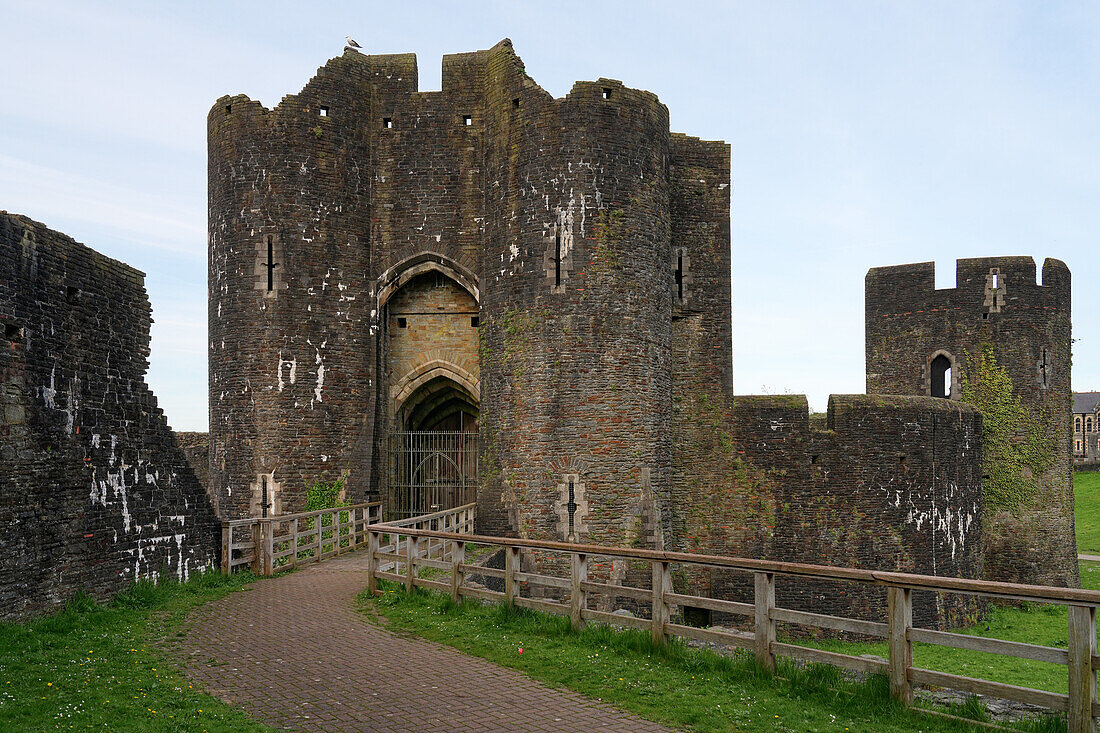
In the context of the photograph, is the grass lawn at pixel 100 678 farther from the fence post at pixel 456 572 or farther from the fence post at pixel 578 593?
the fence post at pixel 578 593

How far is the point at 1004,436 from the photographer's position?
23.5 m

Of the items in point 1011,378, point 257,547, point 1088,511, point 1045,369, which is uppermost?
point 1045,369

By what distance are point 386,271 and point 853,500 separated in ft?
37.7

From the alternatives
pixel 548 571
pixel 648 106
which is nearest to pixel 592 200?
pixel 648 106

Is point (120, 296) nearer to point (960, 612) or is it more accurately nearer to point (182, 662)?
point (182, 662)

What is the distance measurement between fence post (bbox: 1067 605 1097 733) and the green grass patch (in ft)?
0.79

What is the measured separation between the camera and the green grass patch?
21.1ft

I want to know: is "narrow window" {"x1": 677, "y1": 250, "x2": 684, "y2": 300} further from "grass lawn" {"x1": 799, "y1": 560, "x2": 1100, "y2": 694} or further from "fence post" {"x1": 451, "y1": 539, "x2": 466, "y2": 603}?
"fence post" {"x1": 451, "y1": 539, "x2": 466, "y2": 603}

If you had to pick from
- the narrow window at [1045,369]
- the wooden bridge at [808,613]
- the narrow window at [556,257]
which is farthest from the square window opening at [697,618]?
the narrow window at [1045,369]

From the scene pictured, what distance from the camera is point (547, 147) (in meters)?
17.9

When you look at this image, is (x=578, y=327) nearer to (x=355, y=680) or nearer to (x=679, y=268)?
(x=679, y=268)

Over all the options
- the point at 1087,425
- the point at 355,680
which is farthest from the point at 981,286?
the point at 1087,425

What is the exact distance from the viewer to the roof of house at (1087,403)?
247 feet

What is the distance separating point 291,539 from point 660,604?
28.8 ft
